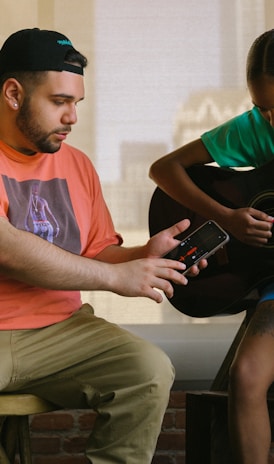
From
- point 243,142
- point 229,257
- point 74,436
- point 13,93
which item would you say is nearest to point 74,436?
point 74,436

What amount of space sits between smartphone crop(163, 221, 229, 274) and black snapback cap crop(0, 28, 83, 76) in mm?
477

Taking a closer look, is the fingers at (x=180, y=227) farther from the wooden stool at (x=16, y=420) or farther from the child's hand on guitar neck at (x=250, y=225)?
the wooden stool at (x=16, y=420)

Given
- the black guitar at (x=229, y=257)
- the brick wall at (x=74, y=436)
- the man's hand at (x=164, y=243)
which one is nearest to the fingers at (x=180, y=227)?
the man's hand at (x=164, y=243)

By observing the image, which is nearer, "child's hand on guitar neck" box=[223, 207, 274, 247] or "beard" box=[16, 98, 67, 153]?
"beard" box=[16, 98, 67, 153]

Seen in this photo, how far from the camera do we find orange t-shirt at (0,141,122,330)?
186 cm

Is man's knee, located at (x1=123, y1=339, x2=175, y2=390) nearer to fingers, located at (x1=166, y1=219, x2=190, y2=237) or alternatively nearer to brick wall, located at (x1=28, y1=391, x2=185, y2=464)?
fingers, located at (x1=166, y1=219, x2=190, y2=237)

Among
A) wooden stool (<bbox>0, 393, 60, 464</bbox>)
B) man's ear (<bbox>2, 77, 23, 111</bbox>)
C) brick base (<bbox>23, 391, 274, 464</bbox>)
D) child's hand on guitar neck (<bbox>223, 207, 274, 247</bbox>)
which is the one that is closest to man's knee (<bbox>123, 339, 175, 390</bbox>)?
wooden stool (<bbox>0, 393, 60, 464</bbox>)

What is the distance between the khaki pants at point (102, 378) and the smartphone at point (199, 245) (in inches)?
8.1

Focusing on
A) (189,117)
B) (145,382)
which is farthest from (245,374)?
(189,117)

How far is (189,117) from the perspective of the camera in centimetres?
284

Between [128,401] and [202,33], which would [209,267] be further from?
[202,33]

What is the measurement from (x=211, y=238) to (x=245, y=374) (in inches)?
12.4

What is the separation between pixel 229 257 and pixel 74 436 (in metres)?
0.92

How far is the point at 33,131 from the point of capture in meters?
1.92
